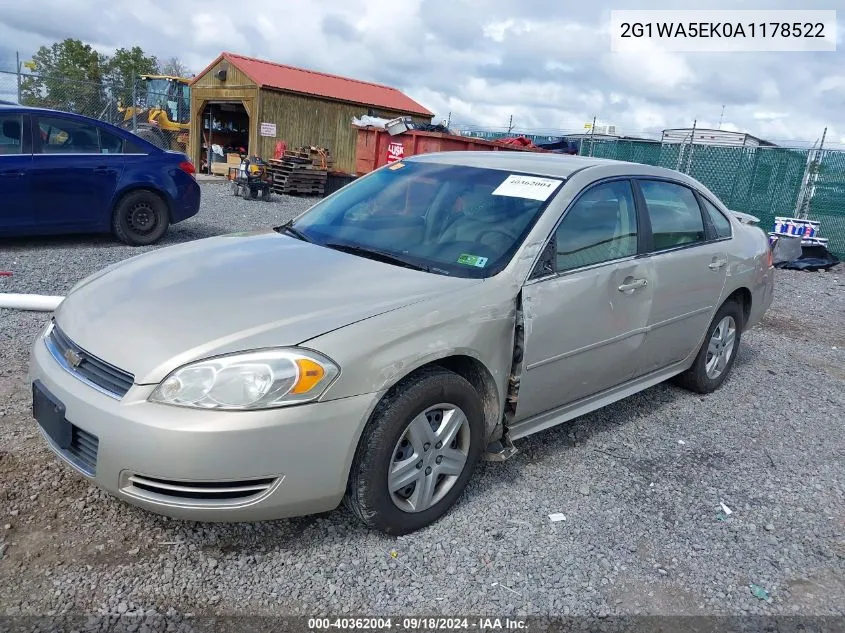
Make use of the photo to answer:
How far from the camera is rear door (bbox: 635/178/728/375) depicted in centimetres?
403

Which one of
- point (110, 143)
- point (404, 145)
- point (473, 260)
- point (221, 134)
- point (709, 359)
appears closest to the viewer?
point (473, 260)

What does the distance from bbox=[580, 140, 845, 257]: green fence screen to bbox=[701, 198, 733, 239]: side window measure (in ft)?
34.9

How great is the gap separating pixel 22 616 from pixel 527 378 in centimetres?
218

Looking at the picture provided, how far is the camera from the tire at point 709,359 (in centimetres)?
479

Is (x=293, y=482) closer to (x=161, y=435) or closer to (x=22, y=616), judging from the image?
(x=161, y=435)

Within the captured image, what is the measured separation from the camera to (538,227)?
11.0 ft

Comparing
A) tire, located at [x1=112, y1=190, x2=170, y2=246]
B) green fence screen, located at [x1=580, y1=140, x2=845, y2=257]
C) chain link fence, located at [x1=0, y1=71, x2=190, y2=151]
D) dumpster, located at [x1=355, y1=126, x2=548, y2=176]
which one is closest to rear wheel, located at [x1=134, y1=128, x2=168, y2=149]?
chain link fence, located at [x1=0, y1=71, x2=190, y2=151]

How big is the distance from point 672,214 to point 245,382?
2997 millimetres

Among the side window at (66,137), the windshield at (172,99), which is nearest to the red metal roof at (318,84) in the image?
the windshield at (172,99)

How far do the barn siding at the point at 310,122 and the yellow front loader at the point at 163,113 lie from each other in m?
5.72

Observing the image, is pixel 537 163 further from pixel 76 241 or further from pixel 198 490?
pixel 76 241

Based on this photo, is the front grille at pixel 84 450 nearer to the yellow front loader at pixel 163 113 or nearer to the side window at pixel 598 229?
the side window at pixel 598 229

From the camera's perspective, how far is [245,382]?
242 cm

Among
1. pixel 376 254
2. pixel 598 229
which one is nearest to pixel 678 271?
pixel 598 229
